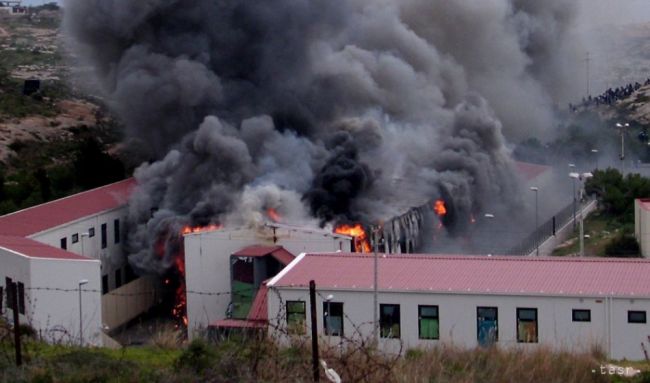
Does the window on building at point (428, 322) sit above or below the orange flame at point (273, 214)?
below

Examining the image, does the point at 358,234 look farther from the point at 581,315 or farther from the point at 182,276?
the point at 581,315

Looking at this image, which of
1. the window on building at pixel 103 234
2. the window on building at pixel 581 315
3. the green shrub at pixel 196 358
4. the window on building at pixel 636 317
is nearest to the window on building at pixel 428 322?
the window on building at pixel 581 315

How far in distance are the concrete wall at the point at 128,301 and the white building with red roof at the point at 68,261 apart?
0.23ft

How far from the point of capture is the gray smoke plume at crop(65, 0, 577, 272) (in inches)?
1133

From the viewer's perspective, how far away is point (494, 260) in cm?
1936

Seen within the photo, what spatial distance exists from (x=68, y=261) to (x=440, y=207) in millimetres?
14307

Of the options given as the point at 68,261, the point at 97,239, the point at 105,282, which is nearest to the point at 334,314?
the point at 68,261

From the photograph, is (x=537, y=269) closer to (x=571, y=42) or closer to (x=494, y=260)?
(x=494, y=260)

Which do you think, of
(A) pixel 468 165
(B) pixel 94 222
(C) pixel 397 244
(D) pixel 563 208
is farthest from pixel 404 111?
(B) pixel 94 222

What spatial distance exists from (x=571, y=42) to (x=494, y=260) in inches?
1642

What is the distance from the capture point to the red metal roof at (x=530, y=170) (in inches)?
1555

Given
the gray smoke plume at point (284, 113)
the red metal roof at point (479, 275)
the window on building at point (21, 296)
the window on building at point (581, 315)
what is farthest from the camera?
the gray smoke plume at point (284, 113)

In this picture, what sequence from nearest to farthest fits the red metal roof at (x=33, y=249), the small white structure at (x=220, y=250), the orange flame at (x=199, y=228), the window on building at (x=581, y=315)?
the window on building at (x=581, y=315)
the red metal roof at (x=33, y=249)
the small white structure at (x=220, y=250)
the orange flame at (x=199, y=228)

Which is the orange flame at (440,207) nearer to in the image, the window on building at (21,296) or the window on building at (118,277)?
the window on building at (118,277)
